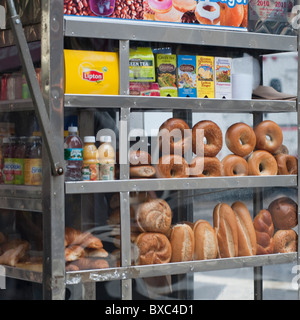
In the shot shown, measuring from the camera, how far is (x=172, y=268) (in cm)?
321

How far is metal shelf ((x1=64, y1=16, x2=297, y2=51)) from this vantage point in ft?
9.95

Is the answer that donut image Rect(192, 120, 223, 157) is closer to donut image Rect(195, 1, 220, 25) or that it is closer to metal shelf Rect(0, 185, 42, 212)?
donut image Rect(195, 1, 220, 25)

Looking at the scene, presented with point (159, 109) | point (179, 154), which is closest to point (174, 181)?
point (179, 154)

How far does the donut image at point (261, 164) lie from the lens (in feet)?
11.4

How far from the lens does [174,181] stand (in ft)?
10.6

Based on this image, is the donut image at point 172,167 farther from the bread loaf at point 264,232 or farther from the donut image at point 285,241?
the donut image at point 285,241

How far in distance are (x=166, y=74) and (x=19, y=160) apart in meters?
0.85

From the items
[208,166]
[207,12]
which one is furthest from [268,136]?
[207,12]

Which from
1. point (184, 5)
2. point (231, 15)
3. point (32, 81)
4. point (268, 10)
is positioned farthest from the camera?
point (268, 10)

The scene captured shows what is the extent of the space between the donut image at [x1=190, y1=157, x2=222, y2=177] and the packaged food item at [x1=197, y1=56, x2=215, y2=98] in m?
0.33

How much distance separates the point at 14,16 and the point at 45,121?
0.47m

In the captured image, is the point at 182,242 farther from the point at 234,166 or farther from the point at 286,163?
the point at 286,163

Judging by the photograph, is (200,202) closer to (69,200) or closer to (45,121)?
(69,200)

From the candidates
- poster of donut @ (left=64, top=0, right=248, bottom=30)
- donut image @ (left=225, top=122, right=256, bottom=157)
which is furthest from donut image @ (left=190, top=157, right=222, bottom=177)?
poster of donut @ (left=64, top=0, right=248, bottom=30)
